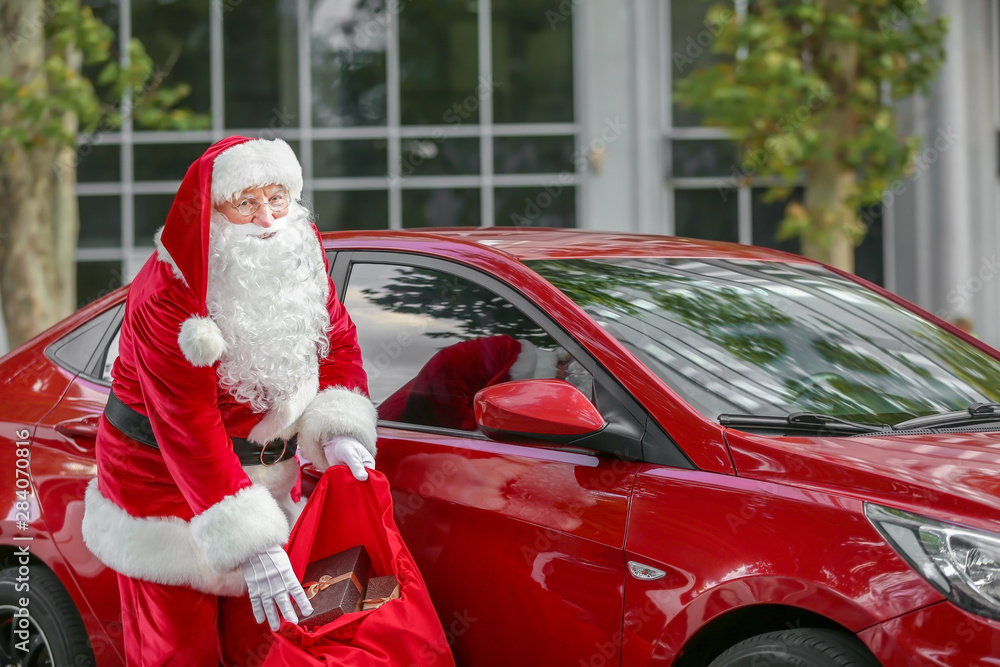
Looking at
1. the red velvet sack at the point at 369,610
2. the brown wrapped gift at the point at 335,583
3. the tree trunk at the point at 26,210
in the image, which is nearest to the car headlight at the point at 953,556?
the red velvet sack at the point at 369,610

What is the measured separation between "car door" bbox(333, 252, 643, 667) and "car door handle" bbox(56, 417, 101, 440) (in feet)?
2.67

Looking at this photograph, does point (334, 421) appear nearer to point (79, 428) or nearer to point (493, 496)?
point (493, 496)

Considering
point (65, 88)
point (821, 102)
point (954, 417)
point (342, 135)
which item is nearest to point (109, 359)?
point (954, 417)

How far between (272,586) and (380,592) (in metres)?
0.25

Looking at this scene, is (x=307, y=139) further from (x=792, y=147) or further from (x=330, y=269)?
(x=330, y=269)

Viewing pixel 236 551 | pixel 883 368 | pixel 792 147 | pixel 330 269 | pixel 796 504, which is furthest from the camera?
pixel 792 147

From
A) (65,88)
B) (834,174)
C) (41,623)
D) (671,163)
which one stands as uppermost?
(671,163)

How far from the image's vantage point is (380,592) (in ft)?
8.04

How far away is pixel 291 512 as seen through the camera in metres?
2.73

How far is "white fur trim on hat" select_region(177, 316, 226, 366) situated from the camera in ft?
7.73

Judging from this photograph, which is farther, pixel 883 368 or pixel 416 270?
pixel 416 270

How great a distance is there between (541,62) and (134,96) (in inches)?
241

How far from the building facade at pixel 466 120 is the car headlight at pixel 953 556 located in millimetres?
13093

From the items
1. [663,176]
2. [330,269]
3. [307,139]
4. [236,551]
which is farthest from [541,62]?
[236,551]
